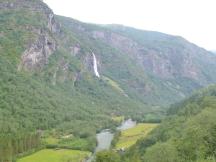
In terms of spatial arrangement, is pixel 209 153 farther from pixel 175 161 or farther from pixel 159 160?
pixel 159 160

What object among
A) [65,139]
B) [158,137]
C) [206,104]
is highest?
[206,104]

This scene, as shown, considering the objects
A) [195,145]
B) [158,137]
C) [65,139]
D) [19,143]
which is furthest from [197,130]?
[65,139]

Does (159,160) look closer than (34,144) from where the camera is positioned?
Yes

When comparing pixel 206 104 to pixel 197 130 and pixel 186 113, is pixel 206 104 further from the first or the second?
pixel 197 130

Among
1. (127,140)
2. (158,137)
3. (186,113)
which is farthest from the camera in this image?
(127,140)

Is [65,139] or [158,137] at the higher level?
[158,137]

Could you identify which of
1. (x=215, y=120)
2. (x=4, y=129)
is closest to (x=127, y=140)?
(x=4, y=129)

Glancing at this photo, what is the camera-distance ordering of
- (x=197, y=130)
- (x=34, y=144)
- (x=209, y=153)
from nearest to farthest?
(x=209, y=153)
(x=197, y=130)
(x=34, y=144)
